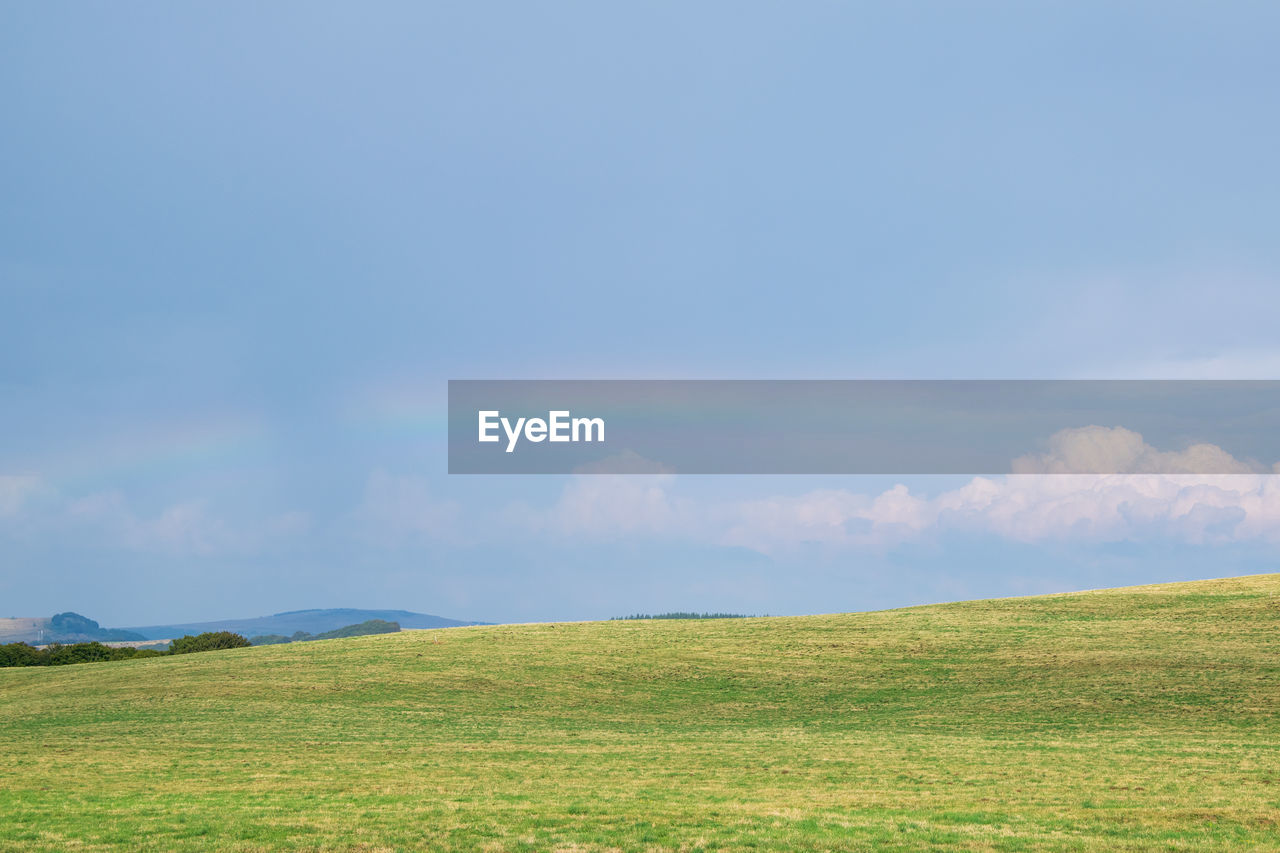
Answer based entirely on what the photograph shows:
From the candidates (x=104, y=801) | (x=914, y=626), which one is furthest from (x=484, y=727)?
(x=914, y=626)

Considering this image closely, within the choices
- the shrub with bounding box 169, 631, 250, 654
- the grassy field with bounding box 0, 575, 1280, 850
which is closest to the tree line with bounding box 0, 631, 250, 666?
the shrub with bounding box 169, 631, 250, 654

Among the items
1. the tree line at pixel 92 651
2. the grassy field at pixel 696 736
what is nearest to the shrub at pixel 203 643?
the tree line at pixel 92 651

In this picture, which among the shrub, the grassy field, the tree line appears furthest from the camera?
the tree line

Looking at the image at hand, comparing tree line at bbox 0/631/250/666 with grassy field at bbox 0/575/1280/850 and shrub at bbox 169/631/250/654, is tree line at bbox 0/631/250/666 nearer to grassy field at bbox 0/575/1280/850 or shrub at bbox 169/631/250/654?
shrub at bbox 169/631/250/654

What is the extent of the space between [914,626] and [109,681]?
176 ft

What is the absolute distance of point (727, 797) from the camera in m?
24.0

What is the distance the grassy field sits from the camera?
1998 cm

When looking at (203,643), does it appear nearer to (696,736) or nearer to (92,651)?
(92,651)

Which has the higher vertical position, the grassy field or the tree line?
the grassy field

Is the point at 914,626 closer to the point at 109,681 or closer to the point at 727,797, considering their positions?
the point at 727,797

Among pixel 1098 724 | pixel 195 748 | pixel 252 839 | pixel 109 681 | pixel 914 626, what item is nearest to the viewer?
pixel 252 839

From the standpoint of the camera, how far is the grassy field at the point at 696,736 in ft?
65.6

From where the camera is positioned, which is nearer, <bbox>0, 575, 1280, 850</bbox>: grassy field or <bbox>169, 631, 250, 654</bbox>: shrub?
<bbox>0, 575, 1280, 850</bbox>: grassy field

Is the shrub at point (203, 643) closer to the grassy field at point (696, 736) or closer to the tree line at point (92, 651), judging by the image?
the tree line at point (92, 651)
